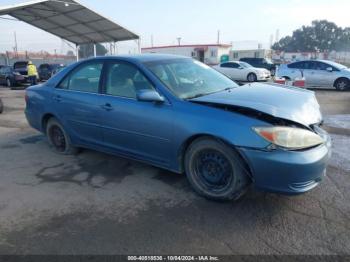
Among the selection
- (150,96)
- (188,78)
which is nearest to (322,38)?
(188,78)

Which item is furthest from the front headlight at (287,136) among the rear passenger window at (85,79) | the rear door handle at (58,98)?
the rear door handle at (58,98)

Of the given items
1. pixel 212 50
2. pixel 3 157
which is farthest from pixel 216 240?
pixel 212 50

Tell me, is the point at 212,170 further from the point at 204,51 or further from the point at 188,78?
the point at 204,51

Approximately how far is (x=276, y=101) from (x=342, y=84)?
12.8 m

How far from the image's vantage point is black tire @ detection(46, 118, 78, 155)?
17.5 ft

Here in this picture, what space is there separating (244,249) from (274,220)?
0.60 metres

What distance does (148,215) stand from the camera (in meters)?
3.40

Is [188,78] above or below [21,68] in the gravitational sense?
above

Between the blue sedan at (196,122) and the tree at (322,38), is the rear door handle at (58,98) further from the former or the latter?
the tree at (322,38)

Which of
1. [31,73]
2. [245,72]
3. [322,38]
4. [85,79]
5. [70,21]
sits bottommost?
[245,72]

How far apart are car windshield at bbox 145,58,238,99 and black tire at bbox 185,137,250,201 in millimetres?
696

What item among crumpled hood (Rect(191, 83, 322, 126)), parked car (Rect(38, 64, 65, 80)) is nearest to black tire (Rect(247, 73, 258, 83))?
parked car (Rect(38, 64, 65, 80))

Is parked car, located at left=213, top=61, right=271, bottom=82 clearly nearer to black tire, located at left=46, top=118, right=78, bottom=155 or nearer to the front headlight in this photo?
black tire, located at left=46, top=118, right=78, bottom=155

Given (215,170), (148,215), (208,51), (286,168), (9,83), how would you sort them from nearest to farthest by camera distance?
(286,168) < (148,215) < (215,170) < (9,83) < (208,51)
